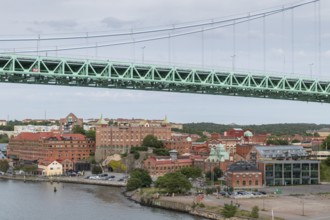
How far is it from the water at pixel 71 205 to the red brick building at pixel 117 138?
12361 millimetres

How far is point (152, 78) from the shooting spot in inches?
754

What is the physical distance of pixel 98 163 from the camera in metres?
46.4

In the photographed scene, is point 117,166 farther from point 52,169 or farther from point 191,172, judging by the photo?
point 191,172

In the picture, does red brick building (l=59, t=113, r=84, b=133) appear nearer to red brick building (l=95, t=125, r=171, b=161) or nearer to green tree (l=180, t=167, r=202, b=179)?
red brick building (l=95, t=125, r=171, b=161)

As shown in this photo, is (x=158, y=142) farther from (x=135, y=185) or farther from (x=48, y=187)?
(x=135, y=185)

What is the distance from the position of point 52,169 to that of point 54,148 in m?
3.60

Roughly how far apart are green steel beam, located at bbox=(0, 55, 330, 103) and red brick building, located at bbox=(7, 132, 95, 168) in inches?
1029

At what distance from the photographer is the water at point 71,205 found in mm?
22625

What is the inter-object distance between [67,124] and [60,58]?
47.9 metres

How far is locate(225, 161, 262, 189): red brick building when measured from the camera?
30688mm

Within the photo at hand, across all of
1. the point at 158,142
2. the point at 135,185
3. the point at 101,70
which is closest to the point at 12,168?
the point at 158,142

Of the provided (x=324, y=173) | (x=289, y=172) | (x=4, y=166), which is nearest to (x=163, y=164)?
(x=289, y=172)

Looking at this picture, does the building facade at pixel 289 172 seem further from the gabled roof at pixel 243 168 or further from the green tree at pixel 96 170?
the green tree at pixel 96 170

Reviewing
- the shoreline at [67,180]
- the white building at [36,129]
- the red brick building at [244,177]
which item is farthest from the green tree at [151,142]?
the white building at [36,129]
